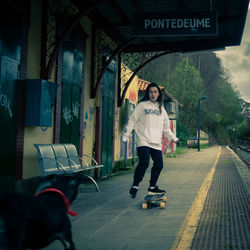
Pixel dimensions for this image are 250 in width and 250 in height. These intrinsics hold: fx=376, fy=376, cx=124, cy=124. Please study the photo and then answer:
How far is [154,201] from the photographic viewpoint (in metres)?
6.28

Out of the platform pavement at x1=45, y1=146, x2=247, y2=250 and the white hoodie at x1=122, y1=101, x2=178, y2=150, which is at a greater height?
the white hoodie at x1=122, y1=101, x2=178, y2=150

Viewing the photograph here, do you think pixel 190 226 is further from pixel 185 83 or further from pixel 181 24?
pixel 185 83

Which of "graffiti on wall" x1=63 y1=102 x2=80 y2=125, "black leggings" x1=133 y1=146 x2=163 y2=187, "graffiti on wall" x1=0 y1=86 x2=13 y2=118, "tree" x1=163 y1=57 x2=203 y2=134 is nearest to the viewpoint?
"graffiti on wall" x1=0 y1=86 x2=13 y2=118

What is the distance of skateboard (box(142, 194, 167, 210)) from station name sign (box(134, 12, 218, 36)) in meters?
3.87

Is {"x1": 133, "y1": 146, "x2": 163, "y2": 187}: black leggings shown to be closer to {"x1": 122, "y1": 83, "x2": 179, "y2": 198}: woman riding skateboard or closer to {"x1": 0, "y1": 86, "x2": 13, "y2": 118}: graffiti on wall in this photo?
{"x1": 122, "y1": 83, "x2": 179, "y2": 198}: woman riding skateboard

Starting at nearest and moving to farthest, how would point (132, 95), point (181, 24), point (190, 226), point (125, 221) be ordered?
1. point (190, 226)
2. point (125, 221)
3. point (181, 24)
4. point (132, 95)

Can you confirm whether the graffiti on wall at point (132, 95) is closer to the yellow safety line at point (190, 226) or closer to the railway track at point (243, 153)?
the railway track at point (243, 153)

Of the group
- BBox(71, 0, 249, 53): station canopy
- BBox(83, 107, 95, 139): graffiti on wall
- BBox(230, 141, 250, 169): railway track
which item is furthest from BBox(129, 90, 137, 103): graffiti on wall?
BBox(230, 141, 250, 169): railway track

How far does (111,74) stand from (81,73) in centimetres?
273

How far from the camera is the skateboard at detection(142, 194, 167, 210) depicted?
6.17 metres

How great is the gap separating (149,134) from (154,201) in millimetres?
1123

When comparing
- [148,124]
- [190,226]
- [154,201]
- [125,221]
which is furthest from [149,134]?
[190,226]

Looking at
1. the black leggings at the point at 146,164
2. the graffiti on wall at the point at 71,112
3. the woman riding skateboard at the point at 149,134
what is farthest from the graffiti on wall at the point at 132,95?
the black leggings at the point at 146,164

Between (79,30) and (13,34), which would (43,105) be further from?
(79,30)
